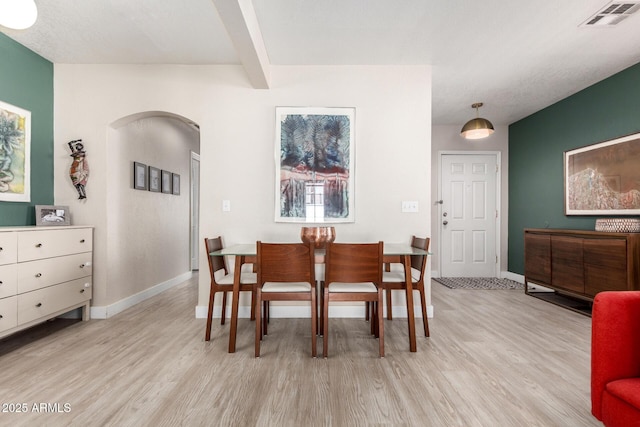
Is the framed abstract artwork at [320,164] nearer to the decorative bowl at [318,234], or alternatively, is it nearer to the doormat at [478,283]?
the decorative bowl at [318,234]

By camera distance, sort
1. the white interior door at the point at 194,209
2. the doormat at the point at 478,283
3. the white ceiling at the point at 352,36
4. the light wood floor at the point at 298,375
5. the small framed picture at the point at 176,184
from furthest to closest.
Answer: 1. the white interior door at the point at 194,209
2. the small framed picture at the point at 176,184
3. the doormat at the point at 478,283
4. the white ceiling at the point at 352,36
5. the light wood floor at the point at 298,375

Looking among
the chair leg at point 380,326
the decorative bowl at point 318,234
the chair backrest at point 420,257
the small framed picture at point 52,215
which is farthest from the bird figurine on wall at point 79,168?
the chair backrest at point 420,257

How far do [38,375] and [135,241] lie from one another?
5.87 ft

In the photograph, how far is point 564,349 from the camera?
2.33 m

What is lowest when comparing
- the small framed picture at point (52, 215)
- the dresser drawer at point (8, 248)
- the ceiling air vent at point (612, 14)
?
the dresser drawer at point (8, 248)

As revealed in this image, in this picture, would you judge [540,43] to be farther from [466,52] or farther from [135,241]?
[135,241]

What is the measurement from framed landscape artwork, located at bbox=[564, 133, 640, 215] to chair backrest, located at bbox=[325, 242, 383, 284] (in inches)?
115

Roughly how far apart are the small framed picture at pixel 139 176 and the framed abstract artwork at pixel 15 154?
0.89 metres

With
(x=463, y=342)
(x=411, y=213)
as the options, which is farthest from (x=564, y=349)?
(x=411, y=213)

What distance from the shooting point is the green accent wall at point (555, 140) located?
324cm

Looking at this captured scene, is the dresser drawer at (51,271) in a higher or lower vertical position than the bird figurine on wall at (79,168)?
lower

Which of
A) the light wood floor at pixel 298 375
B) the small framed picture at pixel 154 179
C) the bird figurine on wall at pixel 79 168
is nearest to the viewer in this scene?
the light wood floor at pixel 298 375

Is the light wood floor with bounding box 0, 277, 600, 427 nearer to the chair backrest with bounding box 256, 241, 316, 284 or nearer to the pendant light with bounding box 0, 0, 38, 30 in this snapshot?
the chair backrest with bounding box 256, 241, 316, 284

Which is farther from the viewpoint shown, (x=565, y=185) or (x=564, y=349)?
(x=565, y=185)
